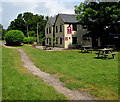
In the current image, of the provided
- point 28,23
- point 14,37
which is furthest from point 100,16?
point 28,23

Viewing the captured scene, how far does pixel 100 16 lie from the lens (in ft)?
78.0

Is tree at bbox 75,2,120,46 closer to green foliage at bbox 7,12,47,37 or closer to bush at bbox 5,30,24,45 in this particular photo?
bush at bbox 5,30,24,45

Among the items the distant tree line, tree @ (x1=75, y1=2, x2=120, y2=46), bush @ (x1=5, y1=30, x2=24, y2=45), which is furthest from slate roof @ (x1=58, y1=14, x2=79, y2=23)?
the distant tree line

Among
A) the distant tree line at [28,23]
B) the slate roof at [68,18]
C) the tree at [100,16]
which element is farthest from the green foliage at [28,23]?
the tree at [100,16]

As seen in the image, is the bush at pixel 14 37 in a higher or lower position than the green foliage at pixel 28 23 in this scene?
lower

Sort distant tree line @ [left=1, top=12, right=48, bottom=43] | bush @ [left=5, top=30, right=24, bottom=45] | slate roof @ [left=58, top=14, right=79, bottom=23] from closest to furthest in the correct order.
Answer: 1. slate roof @ [left=58, top=14, right=79, bottom=23]
2. bush @ [left=5, top=30, right=24, bottom=45]
3. distant tree line @ [left=1, top=12, right=48, bottom=43]

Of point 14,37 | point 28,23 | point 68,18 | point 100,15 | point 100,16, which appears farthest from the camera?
point 28,23

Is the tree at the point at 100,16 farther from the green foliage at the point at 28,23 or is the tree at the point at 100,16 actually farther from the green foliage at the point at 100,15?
the green foliage at the point at 28,23

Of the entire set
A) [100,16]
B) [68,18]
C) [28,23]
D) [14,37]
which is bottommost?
[14,37]

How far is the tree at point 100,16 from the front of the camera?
22.9 meters

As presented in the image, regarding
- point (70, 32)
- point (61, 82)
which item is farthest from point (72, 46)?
point (61, 82)

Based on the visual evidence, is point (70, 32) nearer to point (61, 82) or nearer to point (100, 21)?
point (100, 21)

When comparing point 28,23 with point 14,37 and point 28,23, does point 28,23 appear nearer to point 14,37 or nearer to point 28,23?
point 28,23

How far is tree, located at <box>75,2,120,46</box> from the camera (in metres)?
22.9
